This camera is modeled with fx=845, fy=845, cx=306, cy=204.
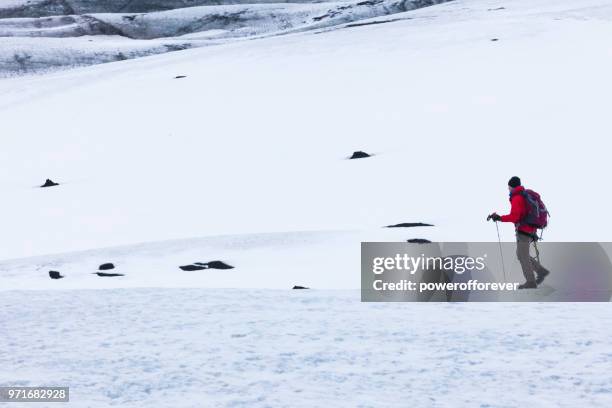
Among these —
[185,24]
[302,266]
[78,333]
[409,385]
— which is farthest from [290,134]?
[185,24]

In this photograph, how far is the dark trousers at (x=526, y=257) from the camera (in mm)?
7949

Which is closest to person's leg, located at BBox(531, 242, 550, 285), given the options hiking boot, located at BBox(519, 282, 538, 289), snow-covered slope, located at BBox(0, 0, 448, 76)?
hiking boot, located at BBox(519, 282, 538, 289)

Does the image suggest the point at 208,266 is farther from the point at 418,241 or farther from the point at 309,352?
the point at 309,352

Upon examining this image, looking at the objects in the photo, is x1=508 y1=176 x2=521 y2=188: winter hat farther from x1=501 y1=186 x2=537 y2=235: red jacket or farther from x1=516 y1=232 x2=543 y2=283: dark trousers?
x1=516 y1=232 x2=543 y2=283: dark trousers

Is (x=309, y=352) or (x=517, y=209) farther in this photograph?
(x=517, y=209)

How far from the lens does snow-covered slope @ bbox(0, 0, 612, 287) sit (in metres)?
12.5

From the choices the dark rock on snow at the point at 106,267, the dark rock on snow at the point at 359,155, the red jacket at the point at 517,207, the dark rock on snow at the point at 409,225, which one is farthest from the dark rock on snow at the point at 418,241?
the dark rock on snow at the point at 359,155

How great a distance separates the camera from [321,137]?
18.1 metres

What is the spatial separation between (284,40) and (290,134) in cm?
1337

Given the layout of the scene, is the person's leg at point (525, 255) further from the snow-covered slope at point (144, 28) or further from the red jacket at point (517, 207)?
the snow-covered slope at point (144, 28)

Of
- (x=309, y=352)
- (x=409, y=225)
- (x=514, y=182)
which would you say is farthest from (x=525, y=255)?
(x=409, y=225)

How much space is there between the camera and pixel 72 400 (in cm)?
542

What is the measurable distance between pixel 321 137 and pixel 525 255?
10469 mm

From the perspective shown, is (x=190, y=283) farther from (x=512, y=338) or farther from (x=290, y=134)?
(x=290, y=134)
